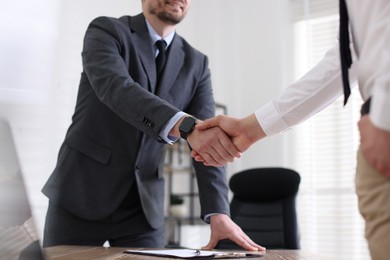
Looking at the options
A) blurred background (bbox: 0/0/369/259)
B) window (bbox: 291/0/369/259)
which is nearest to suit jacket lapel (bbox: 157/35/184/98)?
blurred background (bbox: 0/0/369/259)

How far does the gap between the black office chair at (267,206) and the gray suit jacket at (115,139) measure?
1035 millimetres

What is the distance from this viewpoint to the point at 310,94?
3.59 ft

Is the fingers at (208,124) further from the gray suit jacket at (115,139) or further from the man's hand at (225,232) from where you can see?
the man's hand at (225,232)

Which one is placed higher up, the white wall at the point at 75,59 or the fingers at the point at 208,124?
the white wall at the point at 75,59

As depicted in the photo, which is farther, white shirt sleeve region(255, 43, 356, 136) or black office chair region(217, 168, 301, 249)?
black office chair region(217, 168, 301, 249)

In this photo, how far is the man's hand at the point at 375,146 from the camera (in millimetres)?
570

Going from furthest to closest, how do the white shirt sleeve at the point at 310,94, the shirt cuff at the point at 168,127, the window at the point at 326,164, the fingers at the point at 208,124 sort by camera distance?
1. the window at the point at 326,164
2. the fingers at the point at 208,124
3. the shirt cuff at the point at 168,127
4. the white shirt sleeve at the point at 310,94

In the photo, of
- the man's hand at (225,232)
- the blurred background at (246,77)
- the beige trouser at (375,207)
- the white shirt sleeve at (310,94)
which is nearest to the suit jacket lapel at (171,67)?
the man's hand at (225,232)

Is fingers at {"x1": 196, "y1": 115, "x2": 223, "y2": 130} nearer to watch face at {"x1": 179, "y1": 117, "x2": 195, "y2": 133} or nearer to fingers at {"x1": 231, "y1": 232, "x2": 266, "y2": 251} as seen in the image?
watch face at {"x1": 179, "y1": 117, "x2": 195, "y2": 133}

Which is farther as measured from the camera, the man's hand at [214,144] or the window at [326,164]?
the window at [326,164]

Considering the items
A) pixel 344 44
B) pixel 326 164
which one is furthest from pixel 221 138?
pixel 326 164

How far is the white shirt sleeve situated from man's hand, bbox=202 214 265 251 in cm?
45

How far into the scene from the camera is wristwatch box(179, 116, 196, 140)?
1.44 metres

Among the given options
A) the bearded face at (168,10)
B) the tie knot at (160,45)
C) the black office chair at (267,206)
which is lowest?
the black office chair at (267,206)
